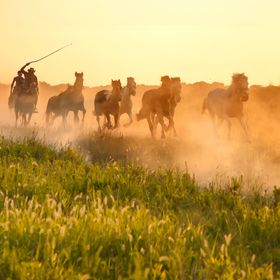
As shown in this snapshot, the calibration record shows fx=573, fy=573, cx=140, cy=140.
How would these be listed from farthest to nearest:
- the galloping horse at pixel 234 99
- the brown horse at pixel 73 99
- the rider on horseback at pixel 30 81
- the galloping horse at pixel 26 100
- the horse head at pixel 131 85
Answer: the brown horse at pixel 73 99 < the galloping horse at pixel 26 100 < the rider on horseback at pixel 30 81 < the horse head at pixel 131 85 < the galloping horse at pixel 234 99

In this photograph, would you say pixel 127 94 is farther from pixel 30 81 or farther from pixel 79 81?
pixel 30 81

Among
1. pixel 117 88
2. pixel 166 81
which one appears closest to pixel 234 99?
pixel 166 81

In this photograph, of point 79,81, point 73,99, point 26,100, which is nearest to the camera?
point 26,100

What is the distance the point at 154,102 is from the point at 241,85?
10.9ft

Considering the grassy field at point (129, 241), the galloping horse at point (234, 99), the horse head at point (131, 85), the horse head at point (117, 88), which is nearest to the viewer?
the grassy field at point (129, 241)

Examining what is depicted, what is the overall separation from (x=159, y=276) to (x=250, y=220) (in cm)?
246

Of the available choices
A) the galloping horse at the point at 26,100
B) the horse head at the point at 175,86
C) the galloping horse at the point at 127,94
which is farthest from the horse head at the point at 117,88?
the galloping horse at the point at 26,100

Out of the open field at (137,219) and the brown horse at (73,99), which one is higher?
the brown horse at (73,99)

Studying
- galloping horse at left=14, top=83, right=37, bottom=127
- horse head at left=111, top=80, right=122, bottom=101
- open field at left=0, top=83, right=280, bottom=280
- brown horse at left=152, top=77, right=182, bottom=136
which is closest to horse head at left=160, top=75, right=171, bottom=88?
brown horse at left=152, top=77, right=182, bottom=136

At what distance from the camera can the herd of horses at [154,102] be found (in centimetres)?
2147

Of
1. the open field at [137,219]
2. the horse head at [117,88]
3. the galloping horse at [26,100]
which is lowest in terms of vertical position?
the open field at [137,219]

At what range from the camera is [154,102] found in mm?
21891

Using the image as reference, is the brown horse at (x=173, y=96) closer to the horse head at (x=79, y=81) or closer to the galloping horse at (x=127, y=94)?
the galloping horse at (x=127, y=94)

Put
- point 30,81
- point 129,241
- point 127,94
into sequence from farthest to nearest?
1. point 30,81
2. point 127,94
3. point 129,241
